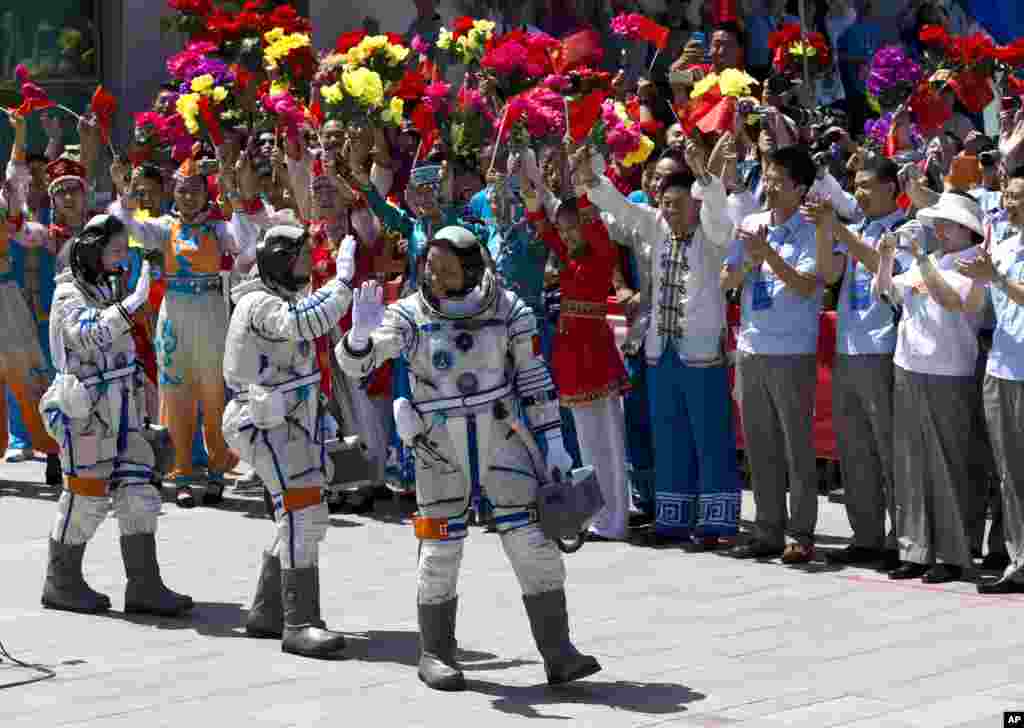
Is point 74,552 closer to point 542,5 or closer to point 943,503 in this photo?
point 943,503

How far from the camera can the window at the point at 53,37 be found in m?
19.1

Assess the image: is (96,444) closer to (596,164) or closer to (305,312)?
(305,312)

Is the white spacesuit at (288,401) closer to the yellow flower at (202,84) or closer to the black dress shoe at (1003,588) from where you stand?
the black dress shoe at (1003,588)

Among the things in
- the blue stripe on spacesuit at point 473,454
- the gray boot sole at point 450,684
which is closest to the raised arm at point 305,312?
the blue stripe on spacesuit at point 473,454

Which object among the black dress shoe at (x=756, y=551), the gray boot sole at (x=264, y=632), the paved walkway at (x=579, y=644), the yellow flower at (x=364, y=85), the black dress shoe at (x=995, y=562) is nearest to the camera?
the paved walkway at (x=579, y=644)

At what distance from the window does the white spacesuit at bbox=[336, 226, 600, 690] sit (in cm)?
1212

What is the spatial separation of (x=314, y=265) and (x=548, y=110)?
2.04 m

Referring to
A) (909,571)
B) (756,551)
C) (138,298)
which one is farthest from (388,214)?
(909,571)

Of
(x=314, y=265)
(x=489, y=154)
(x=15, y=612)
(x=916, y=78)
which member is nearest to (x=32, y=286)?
(x=314, y=265)

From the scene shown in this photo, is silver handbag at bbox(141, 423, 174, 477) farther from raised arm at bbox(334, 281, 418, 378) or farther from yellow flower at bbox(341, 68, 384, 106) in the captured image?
yellow flower at bbox(341, 68, 384, 106)

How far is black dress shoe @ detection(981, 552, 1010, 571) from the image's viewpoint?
10.0m

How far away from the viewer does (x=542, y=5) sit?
16219 millimetres

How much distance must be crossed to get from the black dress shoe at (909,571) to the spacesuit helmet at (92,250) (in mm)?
4072

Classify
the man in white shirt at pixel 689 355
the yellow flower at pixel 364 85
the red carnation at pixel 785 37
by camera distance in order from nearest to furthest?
the man in white shirt at pixel 689 355
the yellow flower at pixel 364 85
the red carnation at pixel 785 37
